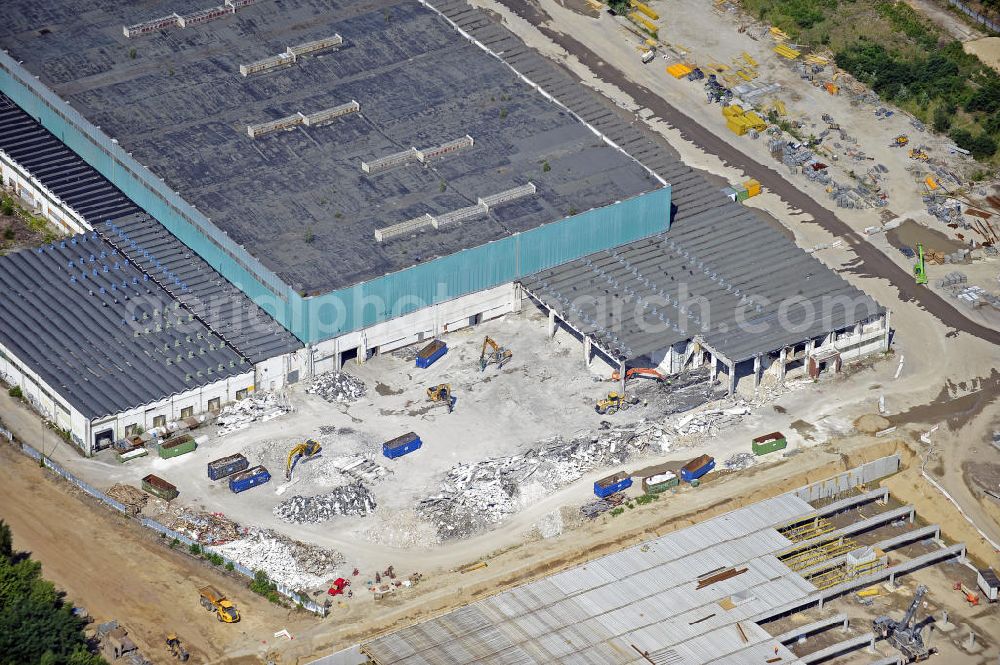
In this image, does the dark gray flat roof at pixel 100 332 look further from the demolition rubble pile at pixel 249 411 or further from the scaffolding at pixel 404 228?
the scaffolding at pixel 404 228

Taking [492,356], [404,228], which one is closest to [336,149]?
[404,228]

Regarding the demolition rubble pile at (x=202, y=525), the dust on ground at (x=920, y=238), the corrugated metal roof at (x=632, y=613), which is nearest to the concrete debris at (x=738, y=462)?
the corrugated metal roof at (x=632, y=613)

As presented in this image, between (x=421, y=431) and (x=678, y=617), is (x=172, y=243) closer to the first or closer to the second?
(x=421, y=431)

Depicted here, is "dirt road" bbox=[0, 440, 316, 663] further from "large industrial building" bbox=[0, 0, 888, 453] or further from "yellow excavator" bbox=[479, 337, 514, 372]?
"yellow excavator" bbox=[479, 337, 514, 372]

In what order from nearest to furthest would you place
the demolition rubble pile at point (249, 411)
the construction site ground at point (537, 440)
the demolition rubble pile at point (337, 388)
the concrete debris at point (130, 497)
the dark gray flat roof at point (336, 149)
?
the construction site ground at point (537, 440) → the concrete debris at point (130, 497) → the demolition rubble pile at point (249, 411) → the demolition rubble pile at point (337, 388) → the dark gray flat roof at point (336, 149)

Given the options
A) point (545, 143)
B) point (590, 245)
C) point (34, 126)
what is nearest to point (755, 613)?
point (590, 245)

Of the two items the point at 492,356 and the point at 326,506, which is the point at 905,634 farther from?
the point at 492,356
